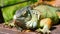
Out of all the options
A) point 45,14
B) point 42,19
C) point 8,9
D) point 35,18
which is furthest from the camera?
point 8,9

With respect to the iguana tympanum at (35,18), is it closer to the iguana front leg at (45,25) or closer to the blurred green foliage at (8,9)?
the iguana front leg at (45,25)

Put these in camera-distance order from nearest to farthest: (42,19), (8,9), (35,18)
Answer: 1. (35,18)
2. (42,19)
3. (8,9)

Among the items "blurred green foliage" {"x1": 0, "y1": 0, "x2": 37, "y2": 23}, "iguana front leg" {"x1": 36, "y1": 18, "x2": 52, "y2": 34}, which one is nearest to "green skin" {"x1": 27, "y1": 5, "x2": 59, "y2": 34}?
"iguana front leg" {"x1": 36, "y1": 18, "x2": 52, "y2": 34}

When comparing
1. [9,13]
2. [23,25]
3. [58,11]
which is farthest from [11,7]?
[23,25]

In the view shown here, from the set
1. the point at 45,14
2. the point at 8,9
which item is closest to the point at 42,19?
the point at 45,14

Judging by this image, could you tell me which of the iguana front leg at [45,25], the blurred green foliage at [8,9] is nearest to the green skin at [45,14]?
the iguana front leg at [45,25]

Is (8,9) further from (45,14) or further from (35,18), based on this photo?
(35,18)

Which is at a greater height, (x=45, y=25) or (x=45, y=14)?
(x=45, y=14)

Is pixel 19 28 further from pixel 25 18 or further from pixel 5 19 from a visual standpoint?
pixel 5 19
